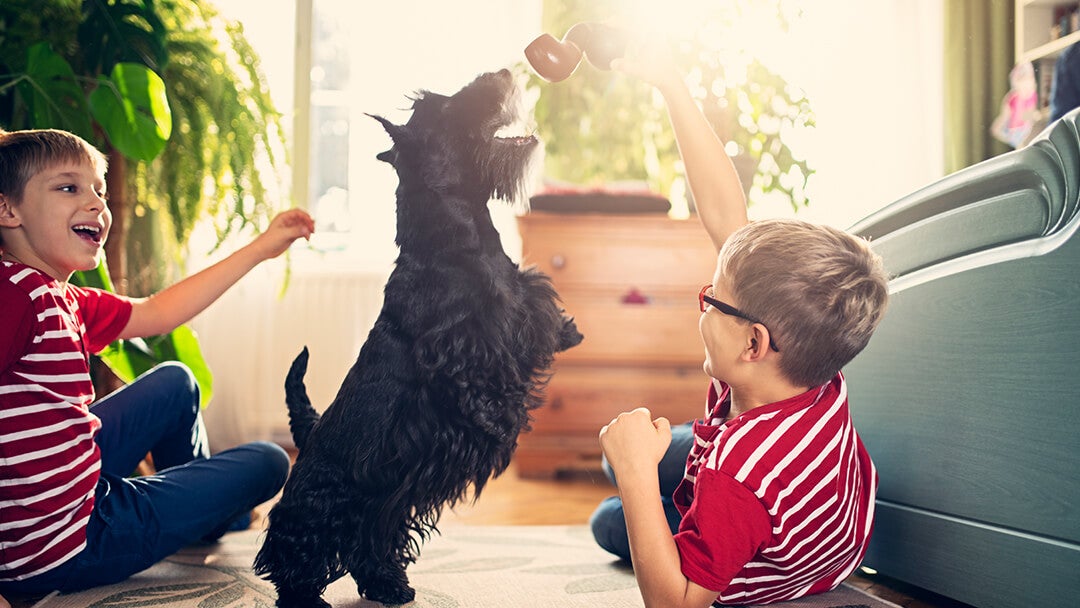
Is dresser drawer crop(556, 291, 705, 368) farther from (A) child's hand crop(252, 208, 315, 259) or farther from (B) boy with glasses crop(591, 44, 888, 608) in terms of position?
(B) boy with glasses crop(591, 44, 888, 608)

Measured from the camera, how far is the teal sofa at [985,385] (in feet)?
3.69

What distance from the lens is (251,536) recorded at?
1871mm

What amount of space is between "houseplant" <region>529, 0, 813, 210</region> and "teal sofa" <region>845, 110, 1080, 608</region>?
1390mm

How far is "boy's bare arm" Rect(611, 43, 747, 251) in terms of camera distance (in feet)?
4.25

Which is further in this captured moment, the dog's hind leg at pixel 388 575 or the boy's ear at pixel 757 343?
the dog's hind leg at pixel 388 575

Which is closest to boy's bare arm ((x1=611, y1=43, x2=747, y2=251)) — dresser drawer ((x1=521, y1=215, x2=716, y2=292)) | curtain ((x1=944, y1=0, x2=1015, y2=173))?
dresser drawer ((x1=521, y1=215, x2=716, y2=292))

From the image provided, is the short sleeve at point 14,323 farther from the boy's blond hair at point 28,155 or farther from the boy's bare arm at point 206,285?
the boy's bare arm at point 206,285

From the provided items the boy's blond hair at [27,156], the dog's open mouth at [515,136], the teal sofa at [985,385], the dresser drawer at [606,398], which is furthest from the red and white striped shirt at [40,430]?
the dresser drawer at [606,398]

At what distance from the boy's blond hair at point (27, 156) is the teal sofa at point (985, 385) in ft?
4.42

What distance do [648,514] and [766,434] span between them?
0.17m

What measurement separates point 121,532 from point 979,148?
332cm

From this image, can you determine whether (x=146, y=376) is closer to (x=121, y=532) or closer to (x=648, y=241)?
(x=121, y=532)

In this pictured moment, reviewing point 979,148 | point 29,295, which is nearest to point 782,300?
point 29,295

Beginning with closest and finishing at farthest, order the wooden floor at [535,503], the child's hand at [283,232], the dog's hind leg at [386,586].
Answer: the dog's hind leg at [386,586], the child's hand at [283,232], the wooden floor at [535,503]
